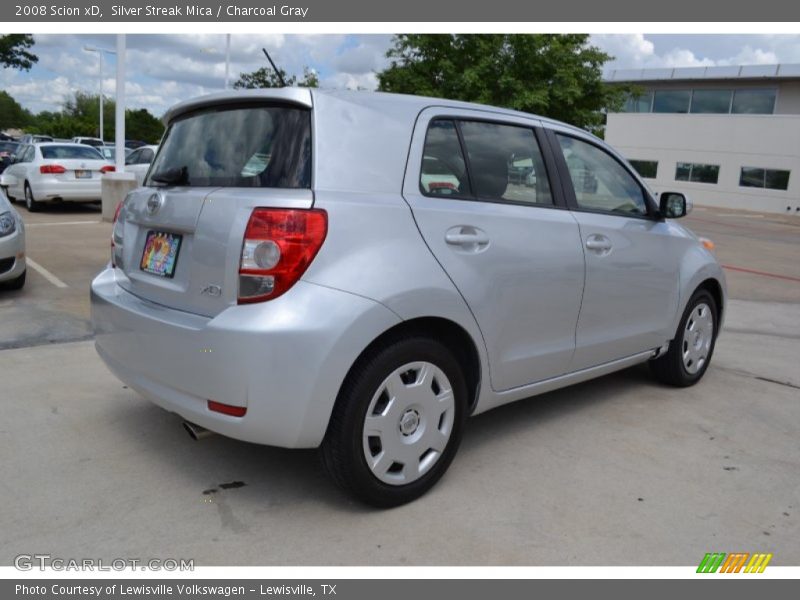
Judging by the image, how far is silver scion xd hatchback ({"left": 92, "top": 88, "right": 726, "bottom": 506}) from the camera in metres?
2.81

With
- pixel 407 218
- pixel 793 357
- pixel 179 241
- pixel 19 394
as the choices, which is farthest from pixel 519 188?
pixel 793 357

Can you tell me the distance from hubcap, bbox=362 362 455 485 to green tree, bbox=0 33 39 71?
41.1 m

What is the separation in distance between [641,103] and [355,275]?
40040 mm

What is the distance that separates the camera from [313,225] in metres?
2.82

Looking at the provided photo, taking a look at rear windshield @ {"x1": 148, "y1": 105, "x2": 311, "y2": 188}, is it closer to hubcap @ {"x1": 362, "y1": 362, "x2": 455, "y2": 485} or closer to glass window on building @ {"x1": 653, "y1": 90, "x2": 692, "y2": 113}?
hubcap @ {"x1": 362, "y1": 362, "x2": 455, "y2": 485}

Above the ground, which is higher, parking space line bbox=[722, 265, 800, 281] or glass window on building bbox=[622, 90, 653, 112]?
glass window on building bbox=[622, 90, 653, 112]

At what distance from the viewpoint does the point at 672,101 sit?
3769cm

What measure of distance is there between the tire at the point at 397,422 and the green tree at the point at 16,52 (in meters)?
41.1

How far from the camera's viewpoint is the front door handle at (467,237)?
3.25 meters

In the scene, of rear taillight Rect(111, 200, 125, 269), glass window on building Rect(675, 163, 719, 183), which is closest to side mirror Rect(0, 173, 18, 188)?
rear taillight Rect(111, 200, 125, 269)

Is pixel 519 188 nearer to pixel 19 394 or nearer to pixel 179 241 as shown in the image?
pixel 179 241

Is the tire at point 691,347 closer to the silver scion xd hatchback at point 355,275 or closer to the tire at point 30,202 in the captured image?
the silver scion xd hatchback at point 355,275

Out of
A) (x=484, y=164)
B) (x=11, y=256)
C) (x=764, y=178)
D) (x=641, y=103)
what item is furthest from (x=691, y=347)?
(x=641, y=103)
